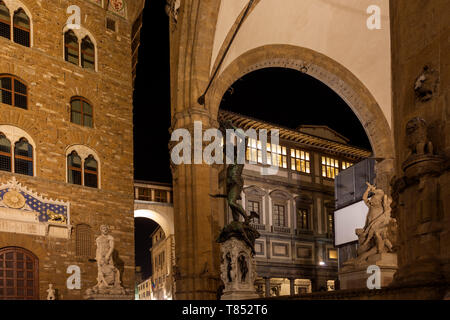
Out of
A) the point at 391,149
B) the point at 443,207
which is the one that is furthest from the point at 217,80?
the point at 443,207

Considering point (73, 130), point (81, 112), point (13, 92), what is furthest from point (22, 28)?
point (73, 130)

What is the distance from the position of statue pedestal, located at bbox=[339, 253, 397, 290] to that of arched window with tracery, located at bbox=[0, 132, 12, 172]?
1066 centimetres

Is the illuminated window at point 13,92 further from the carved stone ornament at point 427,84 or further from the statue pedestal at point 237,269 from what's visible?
the carved stone ornament at point 427,84

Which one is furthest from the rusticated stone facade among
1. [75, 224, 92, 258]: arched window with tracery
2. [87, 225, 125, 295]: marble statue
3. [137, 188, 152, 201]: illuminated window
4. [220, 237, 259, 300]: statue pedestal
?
Answer: [137, 188, 152, 201]: illuminated window

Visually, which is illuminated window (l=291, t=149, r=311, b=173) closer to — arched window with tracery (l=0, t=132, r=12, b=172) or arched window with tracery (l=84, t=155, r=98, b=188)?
arched window with tracery (l=84, t=155, r=98, b=188)

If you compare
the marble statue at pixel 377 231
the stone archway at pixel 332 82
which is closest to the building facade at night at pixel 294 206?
the stone archway at pixel 332 82

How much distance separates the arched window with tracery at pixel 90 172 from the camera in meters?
19.1

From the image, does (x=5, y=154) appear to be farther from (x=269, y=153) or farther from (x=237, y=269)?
(x=269, y=153)

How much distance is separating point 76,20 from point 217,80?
228 inches

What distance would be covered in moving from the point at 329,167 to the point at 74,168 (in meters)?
19.6

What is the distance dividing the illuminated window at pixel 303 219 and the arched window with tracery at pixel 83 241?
16.2 meters

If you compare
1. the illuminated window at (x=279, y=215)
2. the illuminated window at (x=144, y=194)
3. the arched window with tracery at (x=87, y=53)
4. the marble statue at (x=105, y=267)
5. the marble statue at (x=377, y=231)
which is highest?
the arched window with tracery at (x=87, y=53)

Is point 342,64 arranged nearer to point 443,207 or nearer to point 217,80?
point 217,80

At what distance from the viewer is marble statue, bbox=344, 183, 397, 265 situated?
38.5ft
